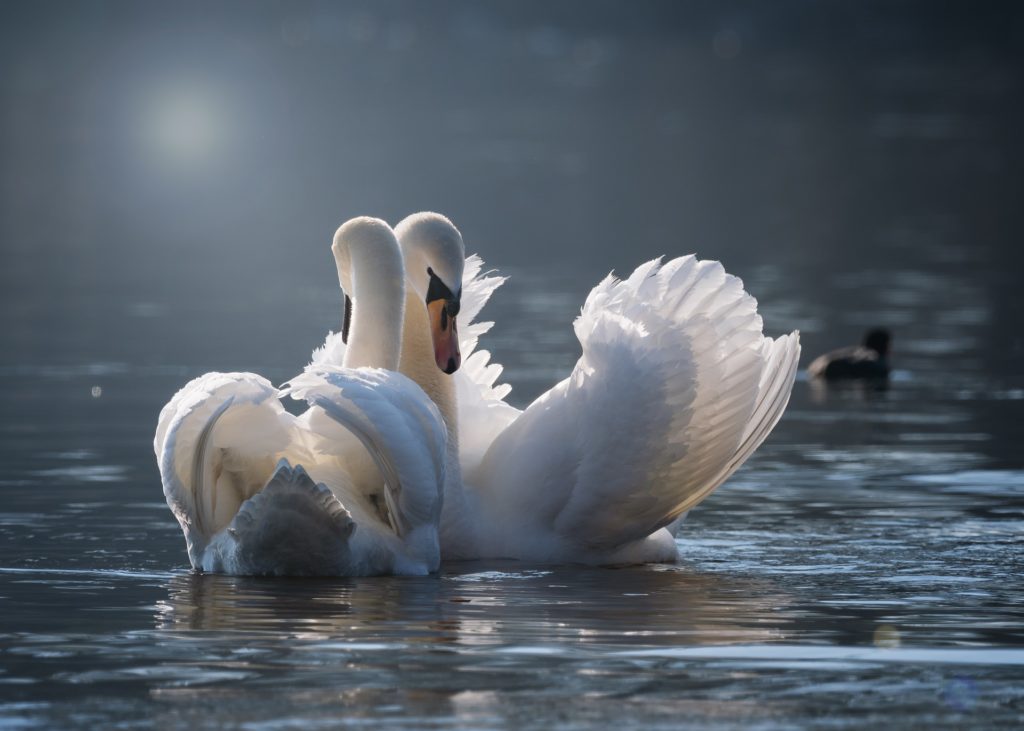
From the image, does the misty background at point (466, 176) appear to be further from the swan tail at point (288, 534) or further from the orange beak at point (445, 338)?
the swan tail at point (288, 534)

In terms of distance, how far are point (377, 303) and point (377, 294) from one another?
1.7 inches

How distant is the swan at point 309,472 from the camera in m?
9.55

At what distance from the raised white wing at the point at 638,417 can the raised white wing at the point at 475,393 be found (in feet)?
1.03

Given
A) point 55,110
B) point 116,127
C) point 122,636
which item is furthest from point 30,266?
point 55,110

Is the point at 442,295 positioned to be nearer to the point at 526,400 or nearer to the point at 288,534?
the point at 288,534

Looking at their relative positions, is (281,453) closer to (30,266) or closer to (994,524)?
(994,524)

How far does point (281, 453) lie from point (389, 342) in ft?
2.90

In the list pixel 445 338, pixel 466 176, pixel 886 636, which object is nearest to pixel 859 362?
pixel 445 338

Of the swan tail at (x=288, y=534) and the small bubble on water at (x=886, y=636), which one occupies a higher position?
the swan tail at (x=288, y=534)

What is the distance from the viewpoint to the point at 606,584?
1012cm

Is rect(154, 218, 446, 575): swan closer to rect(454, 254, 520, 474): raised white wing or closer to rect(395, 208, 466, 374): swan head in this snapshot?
rect(395, 208, 466, 374): swan head

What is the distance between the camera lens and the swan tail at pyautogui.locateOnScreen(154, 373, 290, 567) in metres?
9.68

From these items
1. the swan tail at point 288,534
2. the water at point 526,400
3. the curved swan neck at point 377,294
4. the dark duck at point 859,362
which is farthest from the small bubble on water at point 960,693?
the dark duck at point 859,362

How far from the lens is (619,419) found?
1038 centimetres
